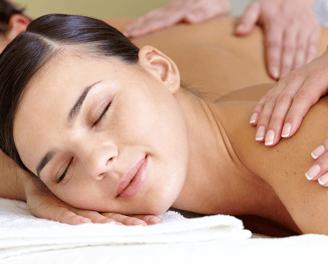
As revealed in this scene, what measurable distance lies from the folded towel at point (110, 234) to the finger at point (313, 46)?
1083 millimetres

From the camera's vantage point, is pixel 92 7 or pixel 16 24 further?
pixel 92 7

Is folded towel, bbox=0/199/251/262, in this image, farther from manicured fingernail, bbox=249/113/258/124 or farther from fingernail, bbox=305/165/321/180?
manicured fingernail, bbox=249/113/258/124

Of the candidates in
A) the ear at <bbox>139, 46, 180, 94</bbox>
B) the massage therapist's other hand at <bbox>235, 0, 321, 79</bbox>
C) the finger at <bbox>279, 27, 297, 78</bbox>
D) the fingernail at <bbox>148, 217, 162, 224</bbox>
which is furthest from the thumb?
the fingernail at <bbox>148, 217, 162, 224</bbox>

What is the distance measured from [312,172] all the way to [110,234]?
0.37m

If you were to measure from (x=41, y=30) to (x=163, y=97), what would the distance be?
1.14ft

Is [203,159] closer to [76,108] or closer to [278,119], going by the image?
[278,119]

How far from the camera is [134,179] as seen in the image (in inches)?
27.7

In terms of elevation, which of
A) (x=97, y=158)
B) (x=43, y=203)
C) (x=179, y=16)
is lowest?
(x=43, y=203)

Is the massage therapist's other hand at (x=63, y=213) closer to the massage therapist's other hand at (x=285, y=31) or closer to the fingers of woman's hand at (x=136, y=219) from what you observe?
the fingers of woman's hand at (x=136, y=219)

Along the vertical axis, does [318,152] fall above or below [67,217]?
above

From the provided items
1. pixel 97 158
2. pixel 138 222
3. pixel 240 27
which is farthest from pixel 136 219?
pixel 240 27

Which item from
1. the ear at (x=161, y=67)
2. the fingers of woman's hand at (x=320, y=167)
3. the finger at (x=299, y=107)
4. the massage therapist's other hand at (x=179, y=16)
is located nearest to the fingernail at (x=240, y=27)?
the massage therapist's other hand at (x=179, y=16)

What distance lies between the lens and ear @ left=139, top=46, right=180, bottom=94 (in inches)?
35.1

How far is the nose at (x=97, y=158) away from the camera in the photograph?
66 cm
